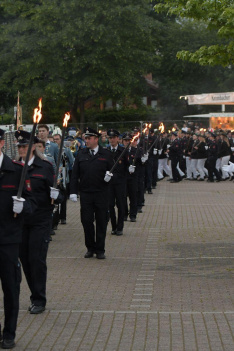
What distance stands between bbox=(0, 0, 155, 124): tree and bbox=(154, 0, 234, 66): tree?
113ft

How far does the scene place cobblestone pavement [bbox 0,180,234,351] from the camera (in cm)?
A: 719

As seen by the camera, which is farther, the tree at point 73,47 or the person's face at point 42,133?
the tree at point 73,47

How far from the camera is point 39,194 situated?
8594mm

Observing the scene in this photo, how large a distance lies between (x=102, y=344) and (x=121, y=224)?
767 cm

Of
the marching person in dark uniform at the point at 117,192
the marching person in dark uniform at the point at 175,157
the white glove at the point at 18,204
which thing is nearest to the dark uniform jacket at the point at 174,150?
the marching person in dark uniform at the point at 175,157

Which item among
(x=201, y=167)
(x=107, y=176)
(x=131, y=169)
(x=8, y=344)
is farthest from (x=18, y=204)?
(x=201, y=167)

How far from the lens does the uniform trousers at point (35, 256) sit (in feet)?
27.2

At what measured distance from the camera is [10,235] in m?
6.98

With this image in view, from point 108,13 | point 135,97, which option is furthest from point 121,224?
point 135,97

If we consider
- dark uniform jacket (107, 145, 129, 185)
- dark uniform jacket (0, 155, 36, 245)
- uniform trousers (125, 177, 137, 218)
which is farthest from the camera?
uniform trousers (125, 177, 137, 218)

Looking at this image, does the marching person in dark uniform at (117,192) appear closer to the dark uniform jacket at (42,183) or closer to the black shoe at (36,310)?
the dark uniform jacket at (42,183)

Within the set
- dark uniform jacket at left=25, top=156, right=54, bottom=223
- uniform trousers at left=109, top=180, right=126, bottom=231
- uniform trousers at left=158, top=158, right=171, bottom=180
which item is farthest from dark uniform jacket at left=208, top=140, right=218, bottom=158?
dark uniform jacket at left=25, top=156, right=54, bottom=223

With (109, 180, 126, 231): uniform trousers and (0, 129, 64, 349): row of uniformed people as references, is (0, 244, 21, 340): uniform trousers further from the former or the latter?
(109, 180, 126, 231): uniform trousers

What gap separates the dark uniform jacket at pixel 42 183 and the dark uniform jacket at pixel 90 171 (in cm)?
331
